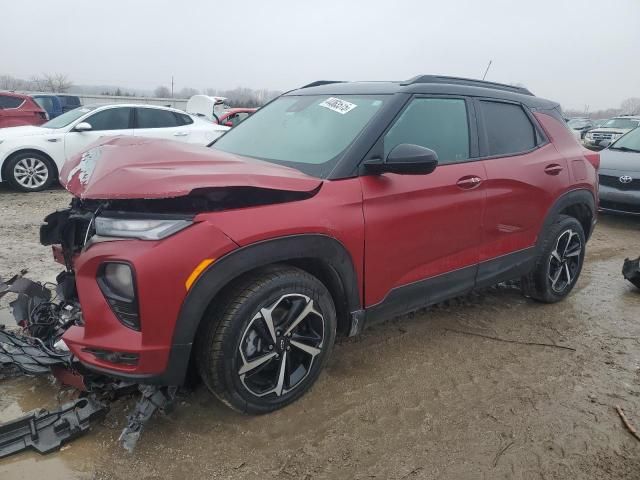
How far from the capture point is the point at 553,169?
374cm

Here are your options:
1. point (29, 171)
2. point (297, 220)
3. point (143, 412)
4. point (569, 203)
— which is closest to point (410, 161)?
point (297, 220)

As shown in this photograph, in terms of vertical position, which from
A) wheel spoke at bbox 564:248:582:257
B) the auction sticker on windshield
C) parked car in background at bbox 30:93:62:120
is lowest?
wheel spoke at bbox 564:248:582:257

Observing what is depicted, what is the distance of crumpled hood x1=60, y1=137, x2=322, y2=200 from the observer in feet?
6.73

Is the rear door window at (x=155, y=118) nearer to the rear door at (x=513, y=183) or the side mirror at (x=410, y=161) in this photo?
the rear door at (x=513, y=183)

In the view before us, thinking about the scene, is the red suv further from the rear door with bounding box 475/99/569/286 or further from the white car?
the white car

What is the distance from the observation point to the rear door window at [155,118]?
29.0 feet

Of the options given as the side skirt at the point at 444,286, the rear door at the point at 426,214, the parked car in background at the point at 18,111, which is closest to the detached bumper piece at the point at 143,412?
the side skirt at the point at 444,286

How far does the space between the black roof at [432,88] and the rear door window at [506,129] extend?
0.09 meters

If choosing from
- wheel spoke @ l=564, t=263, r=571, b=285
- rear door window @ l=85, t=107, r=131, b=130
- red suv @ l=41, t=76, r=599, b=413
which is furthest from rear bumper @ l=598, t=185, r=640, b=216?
rear door window @ l=85, t=107, r=131, b=130

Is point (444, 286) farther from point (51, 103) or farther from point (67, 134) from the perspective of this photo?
point (51, 103)

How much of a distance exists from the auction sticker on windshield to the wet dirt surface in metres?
1.56

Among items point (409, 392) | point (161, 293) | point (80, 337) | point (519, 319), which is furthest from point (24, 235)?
point (519, 319)

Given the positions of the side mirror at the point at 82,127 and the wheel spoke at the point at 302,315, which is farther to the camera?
the side mirror at the point at 82,127

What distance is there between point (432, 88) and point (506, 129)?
80 cm
